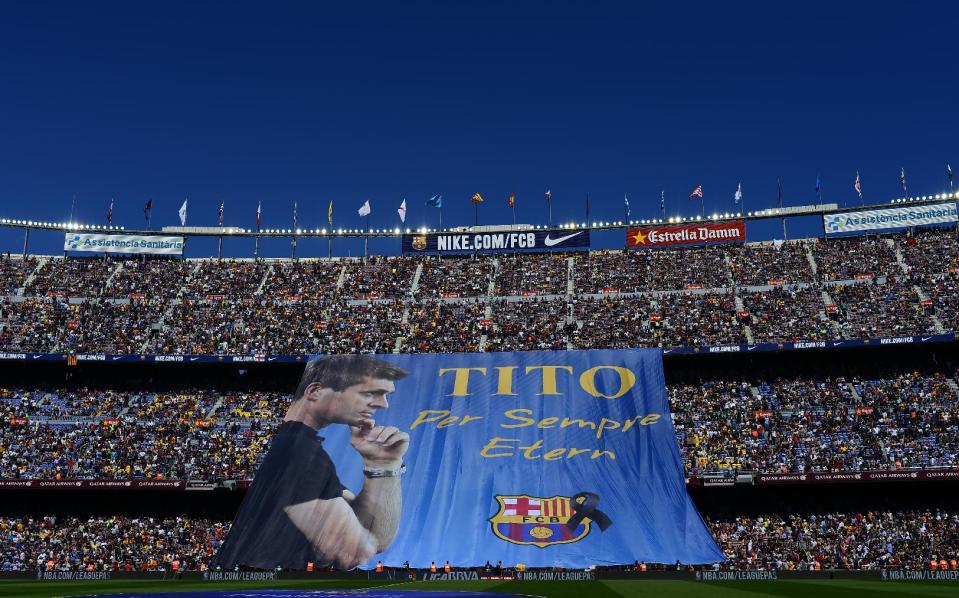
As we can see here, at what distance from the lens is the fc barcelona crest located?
47.0 meters

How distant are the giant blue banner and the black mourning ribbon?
0.07 meters

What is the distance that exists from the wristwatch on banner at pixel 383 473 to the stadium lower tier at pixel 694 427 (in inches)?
352

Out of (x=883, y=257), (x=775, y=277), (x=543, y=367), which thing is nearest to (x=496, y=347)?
(x=543, y=367)

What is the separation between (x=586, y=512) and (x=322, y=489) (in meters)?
17.4

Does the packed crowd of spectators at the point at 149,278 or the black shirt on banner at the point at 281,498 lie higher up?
the packed crowd of spectators at the point at 149,278

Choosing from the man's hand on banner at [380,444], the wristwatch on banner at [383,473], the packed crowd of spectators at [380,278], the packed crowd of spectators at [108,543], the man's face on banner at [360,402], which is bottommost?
the packed crowd of spectators at [108,543]

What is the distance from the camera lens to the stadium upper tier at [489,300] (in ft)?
208

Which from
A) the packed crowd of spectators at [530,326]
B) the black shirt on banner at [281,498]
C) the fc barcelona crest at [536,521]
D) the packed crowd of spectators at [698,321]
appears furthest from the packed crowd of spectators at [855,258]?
the black shirt on banner at [281,498]

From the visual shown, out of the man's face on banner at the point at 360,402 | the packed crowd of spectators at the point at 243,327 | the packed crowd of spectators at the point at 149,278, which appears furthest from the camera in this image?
the packed crowd of spectators at the point at 149,278

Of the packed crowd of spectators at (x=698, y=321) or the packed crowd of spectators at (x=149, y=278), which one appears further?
the packed crowd of spectators at (x=149, y=278)

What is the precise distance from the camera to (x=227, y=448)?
57.2 meters

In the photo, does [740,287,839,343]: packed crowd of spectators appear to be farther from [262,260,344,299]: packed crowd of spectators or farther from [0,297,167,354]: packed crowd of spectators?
[0,297,167,354]: packed crowd of spectators

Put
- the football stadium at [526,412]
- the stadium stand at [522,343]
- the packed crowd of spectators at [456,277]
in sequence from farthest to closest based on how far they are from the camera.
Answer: the packed crowd of spectators at [456,277], the stadium stand at [522,343], the football stadium at [526,412]

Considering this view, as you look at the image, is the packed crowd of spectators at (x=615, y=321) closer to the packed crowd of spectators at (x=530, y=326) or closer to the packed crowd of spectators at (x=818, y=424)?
the packed crowd of spectators at (x=530, y=326)
